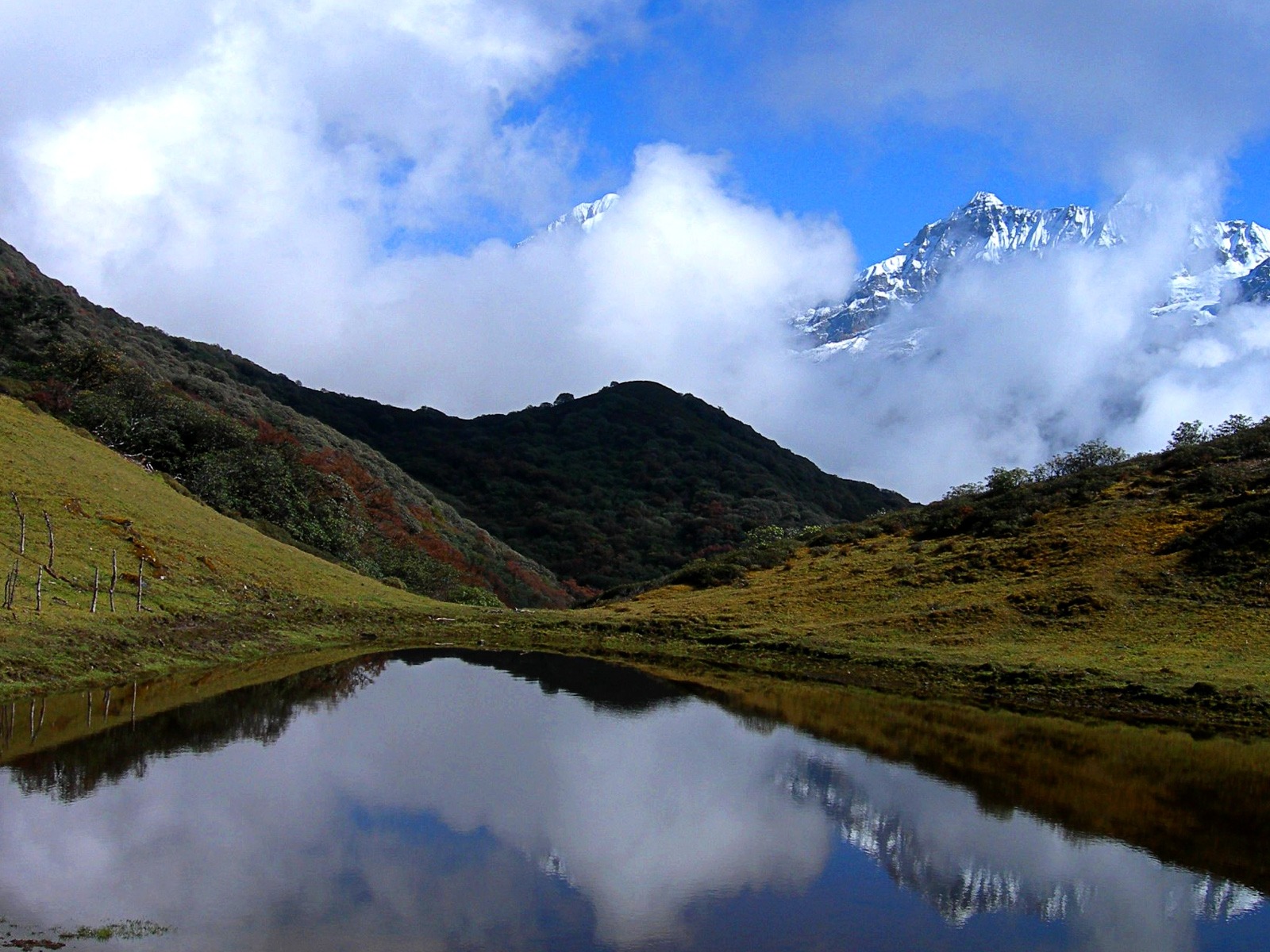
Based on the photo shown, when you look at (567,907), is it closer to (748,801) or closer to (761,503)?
(748,801)

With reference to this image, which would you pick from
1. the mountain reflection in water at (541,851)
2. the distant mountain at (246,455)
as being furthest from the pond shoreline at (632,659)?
the distant mountain at (246,455)

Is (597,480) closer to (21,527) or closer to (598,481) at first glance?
(598,481)

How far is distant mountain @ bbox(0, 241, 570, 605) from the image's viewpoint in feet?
209

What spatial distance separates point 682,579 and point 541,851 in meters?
49.0

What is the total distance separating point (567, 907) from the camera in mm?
14016

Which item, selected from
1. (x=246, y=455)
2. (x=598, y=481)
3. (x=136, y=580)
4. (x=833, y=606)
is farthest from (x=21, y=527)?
(x=598, y=481)

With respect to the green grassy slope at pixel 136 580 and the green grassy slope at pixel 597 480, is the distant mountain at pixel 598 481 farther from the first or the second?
the green grassy slope at pixel 136 580

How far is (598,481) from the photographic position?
164375 mm

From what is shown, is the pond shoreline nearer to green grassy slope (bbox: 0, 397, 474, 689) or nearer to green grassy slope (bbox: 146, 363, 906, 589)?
green grassy slope (bbox: 0, 397, 474, 689)

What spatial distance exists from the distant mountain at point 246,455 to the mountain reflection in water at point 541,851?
41115 mm

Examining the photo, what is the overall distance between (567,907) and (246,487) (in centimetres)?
5688

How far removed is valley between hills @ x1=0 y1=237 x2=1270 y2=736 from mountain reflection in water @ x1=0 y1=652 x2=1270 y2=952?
24.1 ft

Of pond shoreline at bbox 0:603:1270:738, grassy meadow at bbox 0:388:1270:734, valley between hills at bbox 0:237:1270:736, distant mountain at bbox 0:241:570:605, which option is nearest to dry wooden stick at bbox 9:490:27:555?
valley between hills at bbox 0:237:1270:736

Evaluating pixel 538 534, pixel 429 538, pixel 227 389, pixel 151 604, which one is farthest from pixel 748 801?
pixel 538 534
